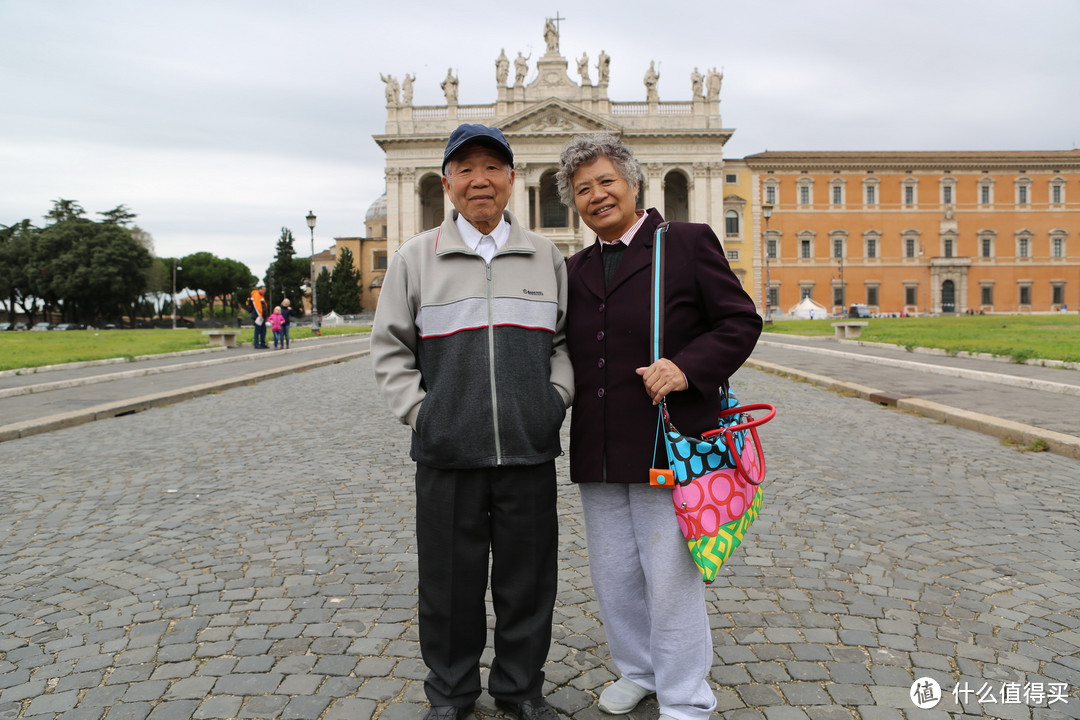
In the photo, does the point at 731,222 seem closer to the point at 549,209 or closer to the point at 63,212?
the point at 549,209

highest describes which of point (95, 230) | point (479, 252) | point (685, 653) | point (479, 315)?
point (95, 230)

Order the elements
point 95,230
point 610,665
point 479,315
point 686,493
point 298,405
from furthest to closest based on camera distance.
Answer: point 95,230 → point 298,405 → point 610,665 → point 479,315 → point 686,493

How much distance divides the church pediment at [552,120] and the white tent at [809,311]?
20475mm

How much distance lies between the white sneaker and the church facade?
51.5 m

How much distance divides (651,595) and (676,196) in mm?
61250

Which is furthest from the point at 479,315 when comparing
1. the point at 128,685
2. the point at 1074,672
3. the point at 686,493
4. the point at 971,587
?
the point at 971,587

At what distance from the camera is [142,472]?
6023 millimetres

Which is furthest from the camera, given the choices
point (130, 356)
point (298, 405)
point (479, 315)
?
point (130, 356)

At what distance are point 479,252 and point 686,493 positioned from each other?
3.40 feet

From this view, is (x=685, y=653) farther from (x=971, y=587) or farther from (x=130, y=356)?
(x=130, y=356)

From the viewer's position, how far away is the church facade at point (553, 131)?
5344 centimetres

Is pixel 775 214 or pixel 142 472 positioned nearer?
pixel 142 472

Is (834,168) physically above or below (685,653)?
above

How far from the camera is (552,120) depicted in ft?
174
